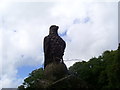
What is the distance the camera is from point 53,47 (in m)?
15.1

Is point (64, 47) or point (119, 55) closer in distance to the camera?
point (64, 47)

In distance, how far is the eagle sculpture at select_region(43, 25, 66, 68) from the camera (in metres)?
15.0

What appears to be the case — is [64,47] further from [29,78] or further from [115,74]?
[29,78]

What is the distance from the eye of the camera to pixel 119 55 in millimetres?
30734

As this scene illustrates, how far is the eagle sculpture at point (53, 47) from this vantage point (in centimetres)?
1497

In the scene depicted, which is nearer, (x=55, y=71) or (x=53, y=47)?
(x=55, y=71)

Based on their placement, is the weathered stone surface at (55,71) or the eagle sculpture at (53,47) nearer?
the weathered stone surface at (55,71)

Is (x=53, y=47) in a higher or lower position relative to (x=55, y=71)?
higher

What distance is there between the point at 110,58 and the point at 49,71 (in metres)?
23.0

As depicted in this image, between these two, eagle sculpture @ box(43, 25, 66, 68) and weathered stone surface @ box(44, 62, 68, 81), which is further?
eagle sculpture @ box(43, 25, 66, 68)

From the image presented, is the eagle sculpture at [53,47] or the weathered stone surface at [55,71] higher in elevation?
the eagle sculpture at [53,47]

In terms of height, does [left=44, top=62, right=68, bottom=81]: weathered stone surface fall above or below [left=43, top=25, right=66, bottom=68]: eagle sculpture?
below

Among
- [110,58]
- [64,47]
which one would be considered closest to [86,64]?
[110,58]

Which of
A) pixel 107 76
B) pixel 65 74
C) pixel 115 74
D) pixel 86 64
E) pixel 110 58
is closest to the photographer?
pixel 65 74
